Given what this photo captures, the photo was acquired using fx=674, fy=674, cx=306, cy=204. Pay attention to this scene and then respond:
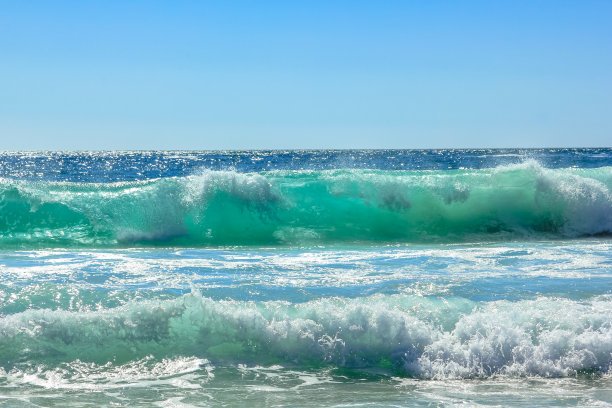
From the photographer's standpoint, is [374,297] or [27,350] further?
[374,297]

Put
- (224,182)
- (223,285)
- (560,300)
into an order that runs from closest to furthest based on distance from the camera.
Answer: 1. (560,300)
2. (223,285)
3. (224,182)

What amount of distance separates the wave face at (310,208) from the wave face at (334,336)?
756 cm

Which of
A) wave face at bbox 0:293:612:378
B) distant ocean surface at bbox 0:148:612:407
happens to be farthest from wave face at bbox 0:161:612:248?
wave face at bbox 0:293:612:378

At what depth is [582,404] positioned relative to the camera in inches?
191

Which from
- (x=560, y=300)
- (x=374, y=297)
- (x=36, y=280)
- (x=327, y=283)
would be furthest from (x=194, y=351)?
(x=560, y=300)

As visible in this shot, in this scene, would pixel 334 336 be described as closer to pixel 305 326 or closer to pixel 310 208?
pixel 305 326

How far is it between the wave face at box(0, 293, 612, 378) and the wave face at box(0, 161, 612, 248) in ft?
24.8

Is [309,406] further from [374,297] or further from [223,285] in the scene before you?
[223,285]

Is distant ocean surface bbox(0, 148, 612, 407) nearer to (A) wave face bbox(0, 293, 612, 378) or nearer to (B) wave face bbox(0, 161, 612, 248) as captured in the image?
(A) wave face bbox(0, 293, 612, 378)

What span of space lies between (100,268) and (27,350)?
337 cm

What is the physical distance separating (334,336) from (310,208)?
10.4 meters

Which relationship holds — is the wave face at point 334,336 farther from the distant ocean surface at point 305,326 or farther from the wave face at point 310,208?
the wave face at point 310,208

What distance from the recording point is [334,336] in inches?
237

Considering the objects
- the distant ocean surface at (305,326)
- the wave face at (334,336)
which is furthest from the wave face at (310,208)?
the wave face at (334,336)
